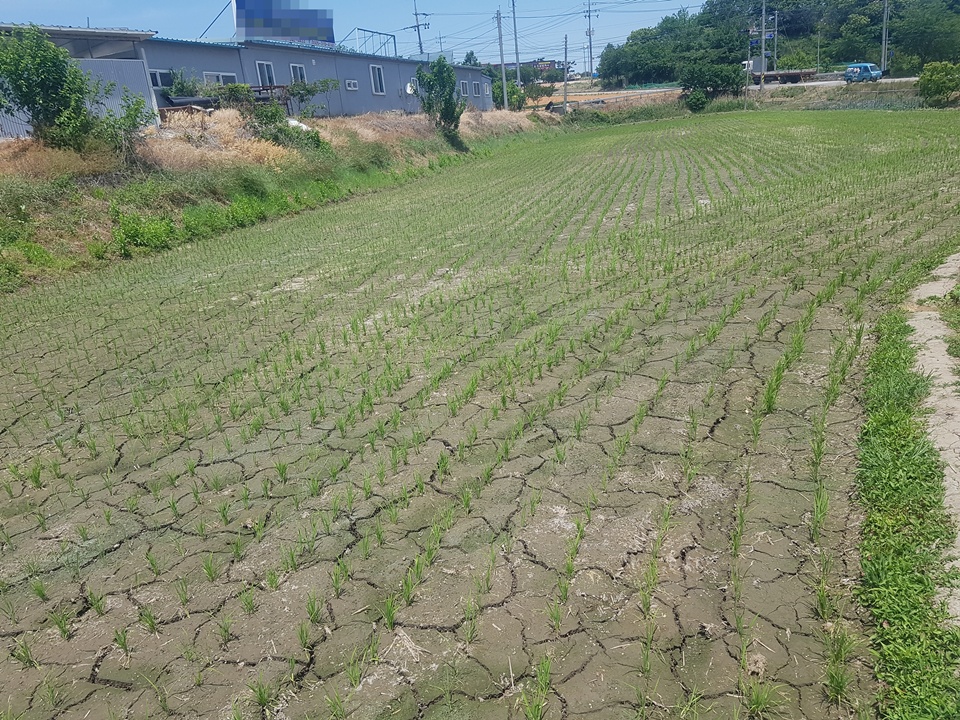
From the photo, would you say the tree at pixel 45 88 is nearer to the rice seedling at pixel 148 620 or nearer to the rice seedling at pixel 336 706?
the rice seedling at pixel 148 620

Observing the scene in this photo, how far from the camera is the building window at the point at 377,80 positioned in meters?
32.0

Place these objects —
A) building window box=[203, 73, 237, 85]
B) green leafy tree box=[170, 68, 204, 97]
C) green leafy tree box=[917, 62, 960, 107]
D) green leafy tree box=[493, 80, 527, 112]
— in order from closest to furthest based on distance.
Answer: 1. green leafy tree box=[170, 68, 204, 97]
2. building window box=[203, 73, 237, 85]
3. green leafy tree box=[917, 62, 960, 107]
4. green leafy tree box=[493, 80, 527, 112]

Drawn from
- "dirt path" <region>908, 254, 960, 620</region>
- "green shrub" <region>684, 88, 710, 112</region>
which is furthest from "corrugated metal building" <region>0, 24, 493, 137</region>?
"green shrub" <region>684, 88, 710, 112</region>

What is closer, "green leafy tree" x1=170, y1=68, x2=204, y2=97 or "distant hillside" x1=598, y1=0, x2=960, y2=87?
"green leafy tree" x1=170, y1=68, x2=204, y2=97

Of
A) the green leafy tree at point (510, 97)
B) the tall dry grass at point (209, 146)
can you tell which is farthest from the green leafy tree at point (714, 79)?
the tall dry grass at point (209, 146)

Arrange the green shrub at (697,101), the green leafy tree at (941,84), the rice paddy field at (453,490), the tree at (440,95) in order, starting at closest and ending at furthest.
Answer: the rice paddy field at (453,490)
the tree at (440,95)
the green leafy tree at (941,84)
the green shrub at (697,101)

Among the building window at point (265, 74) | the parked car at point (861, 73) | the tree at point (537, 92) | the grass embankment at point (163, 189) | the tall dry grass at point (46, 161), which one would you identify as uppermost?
the tree at point (537, 92)

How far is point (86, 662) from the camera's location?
2734 millimetres

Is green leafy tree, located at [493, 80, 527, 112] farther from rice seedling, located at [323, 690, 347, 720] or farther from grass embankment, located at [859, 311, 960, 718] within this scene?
rice seedling, located at [323, 690, 347, 720]

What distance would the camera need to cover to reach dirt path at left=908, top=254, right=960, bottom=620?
3.25 m

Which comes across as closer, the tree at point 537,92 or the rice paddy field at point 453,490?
the rice paddy field at point 453,490

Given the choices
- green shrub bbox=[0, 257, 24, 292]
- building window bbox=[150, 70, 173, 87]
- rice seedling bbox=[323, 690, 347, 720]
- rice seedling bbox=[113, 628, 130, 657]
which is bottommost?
rice seedling bbox=[323, 690, 347, 720]

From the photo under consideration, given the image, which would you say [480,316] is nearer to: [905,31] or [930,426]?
[930,426]

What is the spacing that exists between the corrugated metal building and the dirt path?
53.4 feet
